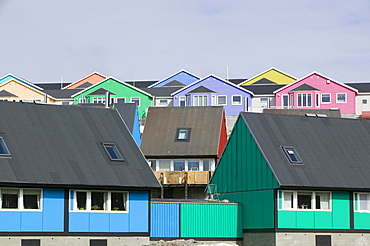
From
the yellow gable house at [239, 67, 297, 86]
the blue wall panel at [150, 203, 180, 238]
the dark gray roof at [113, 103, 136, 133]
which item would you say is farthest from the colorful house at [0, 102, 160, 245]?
the yellow gable house at [239, 67, 297, 86]

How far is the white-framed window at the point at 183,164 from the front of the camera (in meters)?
62.9

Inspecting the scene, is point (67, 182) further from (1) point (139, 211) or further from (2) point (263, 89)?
(2) point (263, 89)

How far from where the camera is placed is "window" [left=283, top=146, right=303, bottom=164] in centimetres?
4375

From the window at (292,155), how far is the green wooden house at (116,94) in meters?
49.2

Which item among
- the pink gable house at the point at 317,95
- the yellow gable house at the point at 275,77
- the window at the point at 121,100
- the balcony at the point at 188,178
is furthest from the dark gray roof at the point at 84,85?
the balcony at the point at 188,178

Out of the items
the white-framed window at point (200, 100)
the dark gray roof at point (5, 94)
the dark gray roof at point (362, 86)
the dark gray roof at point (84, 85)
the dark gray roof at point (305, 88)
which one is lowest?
the white-framed window at point (200, 100)

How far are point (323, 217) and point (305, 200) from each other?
120 cm

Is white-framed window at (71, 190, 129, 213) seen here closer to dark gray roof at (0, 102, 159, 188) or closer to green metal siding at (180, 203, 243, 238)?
dark gray roof at (0, 102, 159, 188)

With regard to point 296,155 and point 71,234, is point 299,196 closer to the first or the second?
point 296,155

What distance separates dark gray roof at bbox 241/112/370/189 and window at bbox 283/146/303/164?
0.21 metres

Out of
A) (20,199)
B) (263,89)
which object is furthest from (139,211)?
(263,89)

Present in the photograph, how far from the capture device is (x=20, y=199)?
3803cm

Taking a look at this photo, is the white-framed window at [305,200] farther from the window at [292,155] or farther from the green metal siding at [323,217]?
the window at [292,155]

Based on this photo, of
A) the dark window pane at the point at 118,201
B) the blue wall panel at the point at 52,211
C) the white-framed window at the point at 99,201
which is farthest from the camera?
the dark window pane at the point at 118,201
